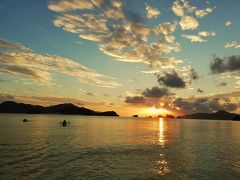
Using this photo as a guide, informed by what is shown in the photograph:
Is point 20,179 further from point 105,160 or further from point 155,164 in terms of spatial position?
point 155,164

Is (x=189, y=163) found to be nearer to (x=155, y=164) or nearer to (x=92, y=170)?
(x=155, y=164)

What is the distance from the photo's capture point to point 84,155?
47094 millimetres

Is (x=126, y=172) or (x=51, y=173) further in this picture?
(x=126, y=172)

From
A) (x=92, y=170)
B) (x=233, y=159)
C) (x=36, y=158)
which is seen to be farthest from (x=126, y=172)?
(x=233, y=159)

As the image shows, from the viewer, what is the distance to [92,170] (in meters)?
35.7

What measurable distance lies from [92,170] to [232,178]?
64.6 ft

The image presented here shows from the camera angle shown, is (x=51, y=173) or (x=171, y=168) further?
(x=171, y=168)

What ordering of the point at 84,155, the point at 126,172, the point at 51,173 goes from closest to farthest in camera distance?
the point at 51,173
the point at 126,172
the point at 84,155

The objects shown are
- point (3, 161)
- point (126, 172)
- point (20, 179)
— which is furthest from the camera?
point (3, 161)

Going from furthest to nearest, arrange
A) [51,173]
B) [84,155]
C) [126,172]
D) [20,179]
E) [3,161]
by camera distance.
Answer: [84,155], [3,161], [126,172], [51,173], [20,179]

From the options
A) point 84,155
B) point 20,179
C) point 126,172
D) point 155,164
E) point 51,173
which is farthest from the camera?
point 84,155

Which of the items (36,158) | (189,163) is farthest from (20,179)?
(189,163)

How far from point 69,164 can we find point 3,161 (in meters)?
10.5

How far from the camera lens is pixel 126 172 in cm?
3528
